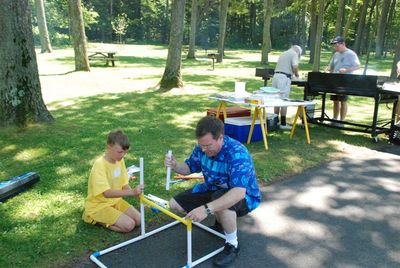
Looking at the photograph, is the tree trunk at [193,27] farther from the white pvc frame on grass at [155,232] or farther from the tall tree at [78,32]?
the white pvc frame on grass at [155,232]

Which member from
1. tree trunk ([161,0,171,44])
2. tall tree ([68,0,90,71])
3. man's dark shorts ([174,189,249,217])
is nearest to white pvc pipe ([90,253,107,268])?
man's dark shorts ([174,189,249,217])

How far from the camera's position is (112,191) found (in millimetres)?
3484

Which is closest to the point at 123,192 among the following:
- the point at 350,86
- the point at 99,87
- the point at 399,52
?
the point at 350,86

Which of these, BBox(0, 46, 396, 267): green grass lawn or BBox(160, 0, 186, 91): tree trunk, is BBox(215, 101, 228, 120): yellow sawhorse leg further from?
BBox(160, 0, 186, 91): tree trunk

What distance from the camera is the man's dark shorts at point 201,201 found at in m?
3.25

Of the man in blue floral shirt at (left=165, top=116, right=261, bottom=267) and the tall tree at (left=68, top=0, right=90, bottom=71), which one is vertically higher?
the tall tree at (left=68, top=0, right=90, bottom=71)

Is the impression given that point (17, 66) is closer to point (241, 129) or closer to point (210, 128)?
point (241, 129)

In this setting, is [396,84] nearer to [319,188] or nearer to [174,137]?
[319,188]

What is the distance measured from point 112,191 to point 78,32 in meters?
12.9

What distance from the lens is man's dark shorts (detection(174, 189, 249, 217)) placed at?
325 cm

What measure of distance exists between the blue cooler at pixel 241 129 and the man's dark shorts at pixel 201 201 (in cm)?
345

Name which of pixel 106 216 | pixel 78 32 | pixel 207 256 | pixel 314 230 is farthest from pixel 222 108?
pixel 78 32

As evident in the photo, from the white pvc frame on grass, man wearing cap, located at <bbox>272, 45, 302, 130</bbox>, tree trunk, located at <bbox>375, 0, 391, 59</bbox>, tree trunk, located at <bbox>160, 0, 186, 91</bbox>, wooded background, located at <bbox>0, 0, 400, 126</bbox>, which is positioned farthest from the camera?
tree trunk, located at <bbox>375, 0, 391, 59</bbox>

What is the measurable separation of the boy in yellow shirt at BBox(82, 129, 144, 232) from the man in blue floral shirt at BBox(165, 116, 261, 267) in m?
0.48
